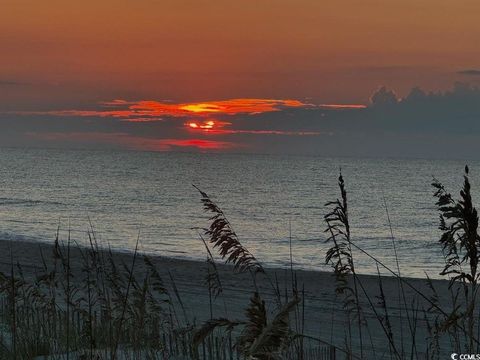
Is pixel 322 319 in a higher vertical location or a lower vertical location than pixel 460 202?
lower

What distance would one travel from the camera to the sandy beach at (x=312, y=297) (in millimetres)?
16703

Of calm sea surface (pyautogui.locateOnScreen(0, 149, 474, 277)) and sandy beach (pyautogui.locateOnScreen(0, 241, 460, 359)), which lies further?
calm sea surface (pyautogui.locateOnScreen(0, 149, 474, 277))

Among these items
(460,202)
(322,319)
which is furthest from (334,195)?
(460,202)

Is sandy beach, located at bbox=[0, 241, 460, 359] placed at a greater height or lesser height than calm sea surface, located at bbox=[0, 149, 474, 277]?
greater

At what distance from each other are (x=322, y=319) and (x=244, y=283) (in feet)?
24.4

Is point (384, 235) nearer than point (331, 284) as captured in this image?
No

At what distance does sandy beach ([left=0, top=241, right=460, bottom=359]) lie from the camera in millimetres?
16703

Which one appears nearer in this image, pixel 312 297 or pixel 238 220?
pixel 312 297

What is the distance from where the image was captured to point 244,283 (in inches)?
1049

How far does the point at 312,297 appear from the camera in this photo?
77.9 ft

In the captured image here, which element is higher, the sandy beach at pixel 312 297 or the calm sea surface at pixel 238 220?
the sandy beach at pixel 312 297

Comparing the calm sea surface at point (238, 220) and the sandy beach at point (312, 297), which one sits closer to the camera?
the sandy beach at point (312, 297)

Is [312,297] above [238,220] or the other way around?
above

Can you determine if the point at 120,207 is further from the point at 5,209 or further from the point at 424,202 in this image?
the point at 424,202
